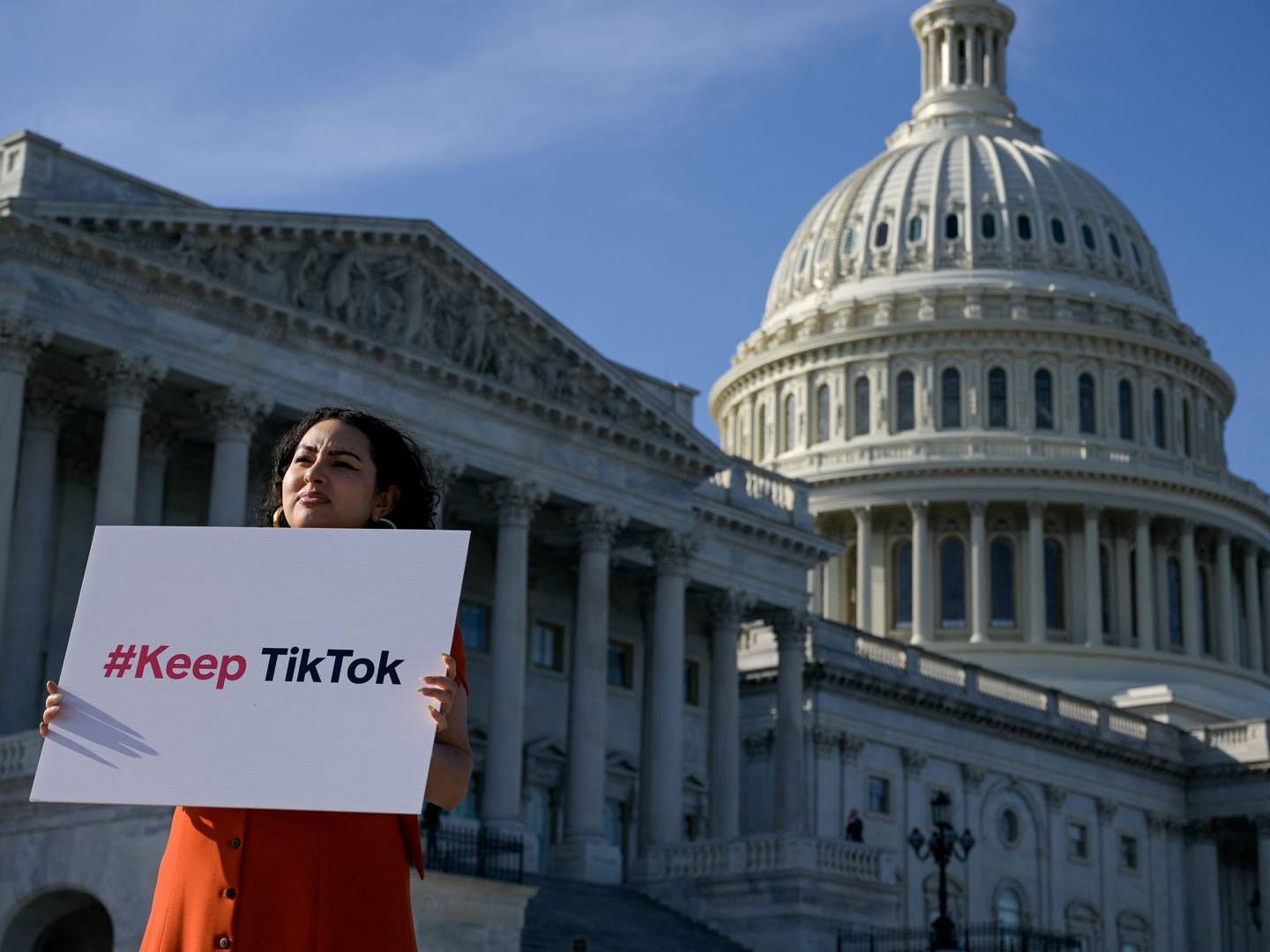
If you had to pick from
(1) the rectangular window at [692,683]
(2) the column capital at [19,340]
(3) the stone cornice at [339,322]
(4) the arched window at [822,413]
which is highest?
(4) the arched window at [822,413]

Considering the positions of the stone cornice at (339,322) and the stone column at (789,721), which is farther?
the stone column at (789,721)

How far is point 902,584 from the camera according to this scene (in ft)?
323

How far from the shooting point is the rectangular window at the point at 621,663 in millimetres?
60031

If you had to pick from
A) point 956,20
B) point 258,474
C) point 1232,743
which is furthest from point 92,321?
point 956,20

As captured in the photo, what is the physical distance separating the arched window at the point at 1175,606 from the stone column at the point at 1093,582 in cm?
408

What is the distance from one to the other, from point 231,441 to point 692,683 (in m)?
21.2

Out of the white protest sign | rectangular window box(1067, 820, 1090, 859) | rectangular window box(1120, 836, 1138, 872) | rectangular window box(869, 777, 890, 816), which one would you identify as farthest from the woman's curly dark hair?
rectangular window box(1120, 836, 1138, 872)

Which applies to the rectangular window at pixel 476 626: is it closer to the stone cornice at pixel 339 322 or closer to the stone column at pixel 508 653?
the stone column at pixel 508 653

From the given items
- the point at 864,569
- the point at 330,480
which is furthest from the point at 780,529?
the point at 330,480

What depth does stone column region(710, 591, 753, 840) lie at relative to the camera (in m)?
55.3

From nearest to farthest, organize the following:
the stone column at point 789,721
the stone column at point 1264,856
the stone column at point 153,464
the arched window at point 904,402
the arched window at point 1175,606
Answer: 1. the stone column at point 153,464
2. the stone column at point 789,721
3. the stone column at point 1264,856
4. the arched window at point 1175,606
5. the arched window at point 904,402

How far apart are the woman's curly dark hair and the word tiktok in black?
2.14ft

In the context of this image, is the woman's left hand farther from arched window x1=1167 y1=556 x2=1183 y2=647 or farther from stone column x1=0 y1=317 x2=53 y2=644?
arched window x1=1167 y1=556 x2=1183 y2=647

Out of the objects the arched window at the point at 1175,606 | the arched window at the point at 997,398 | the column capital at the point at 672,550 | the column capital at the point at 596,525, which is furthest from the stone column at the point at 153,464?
the arched window at the point at 1175,606
